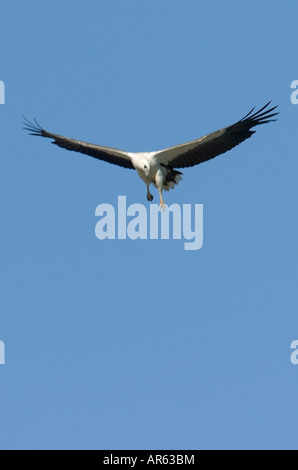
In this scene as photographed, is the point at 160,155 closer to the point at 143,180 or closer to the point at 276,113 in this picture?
the point at 143,180

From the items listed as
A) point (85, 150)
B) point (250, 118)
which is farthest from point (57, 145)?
point (250, 118)

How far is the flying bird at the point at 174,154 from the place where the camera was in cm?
3559

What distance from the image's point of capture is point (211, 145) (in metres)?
36.1

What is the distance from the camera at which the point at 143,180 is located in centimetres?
3678

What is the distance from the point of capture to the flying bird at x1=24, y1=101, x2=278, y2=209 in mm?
35594

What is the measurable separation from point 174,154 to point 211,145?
40.8 inches

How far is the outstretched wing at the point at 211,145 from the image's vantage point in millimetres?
35531

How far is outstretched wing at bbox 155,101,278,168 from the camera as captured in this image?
35.5m
